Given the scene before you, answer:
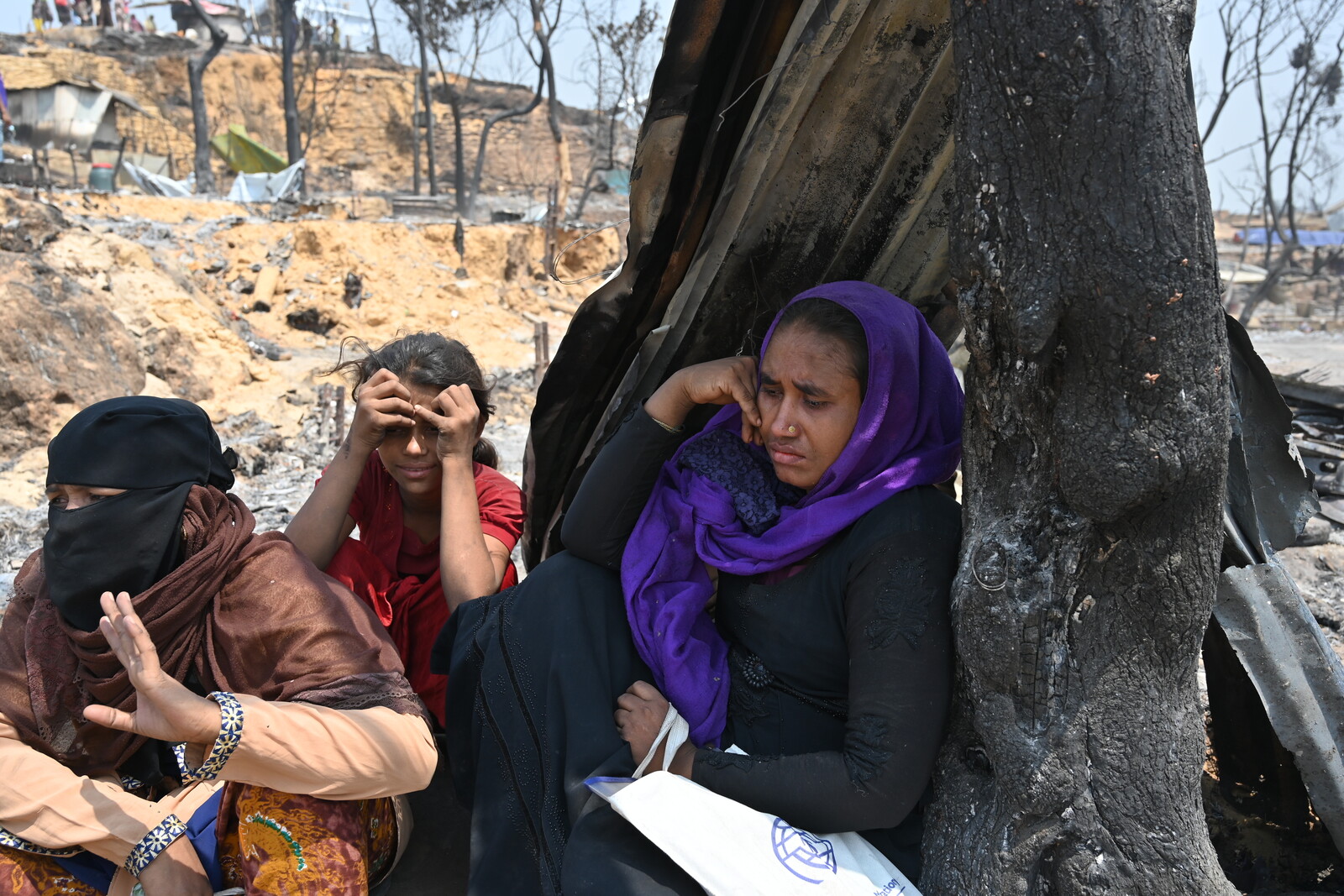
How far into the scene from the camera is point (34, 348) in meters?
5.97

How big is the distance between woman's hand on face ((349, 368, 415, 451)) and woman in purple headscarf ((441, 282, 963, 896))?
564mm

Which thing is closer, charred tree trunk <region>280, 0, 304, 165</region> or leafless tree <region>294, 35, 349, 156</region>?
charred tree trunk <region>280, 0, 304, 165</region>

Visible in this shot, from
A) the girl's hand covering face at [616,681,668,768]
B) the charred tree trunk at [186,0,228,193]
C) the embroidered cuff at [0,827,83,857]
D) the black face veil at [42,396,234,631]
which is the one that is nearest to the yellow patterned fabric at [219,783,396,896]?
the embroidered cuff at [0,827,83,857]

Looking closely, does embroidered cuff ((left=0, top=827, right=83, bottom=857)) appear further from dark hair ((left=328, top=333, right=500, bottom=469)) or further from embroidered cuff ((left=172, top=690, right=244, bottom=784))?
dark hair ((left=328, top=333, right=500, bottom=469))

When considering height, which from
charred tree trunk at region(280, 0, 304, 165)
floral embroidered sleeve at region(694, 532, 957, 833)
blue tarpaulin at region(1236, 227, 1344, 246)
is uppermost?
charred tree trunk at region(280, 0, 304, 165)

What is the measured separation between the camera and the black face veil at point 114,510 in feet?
6.11

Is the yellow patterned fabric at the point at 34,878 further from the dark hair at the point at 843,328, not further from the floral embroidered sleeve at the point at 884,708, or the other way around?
the dark hair at the point at 843,328

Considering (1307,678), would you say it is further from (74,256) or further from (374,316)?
(374,316)

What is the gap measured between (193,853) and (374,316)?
10859 mm

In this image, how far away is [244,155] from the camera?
22172 millimetres

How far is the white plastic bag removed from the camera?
5.07ft

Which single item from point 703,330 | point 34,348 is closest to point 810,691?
point 703,330

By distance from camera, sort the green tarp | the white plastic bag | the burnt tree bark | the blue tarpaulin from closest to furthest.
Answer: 1. the burnt tree bark
2. the white plastic bag
3. the green tarp
4. the blue tarpaulin

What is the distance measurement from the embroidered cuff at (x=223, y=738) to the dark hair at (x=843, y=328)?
1.32m
